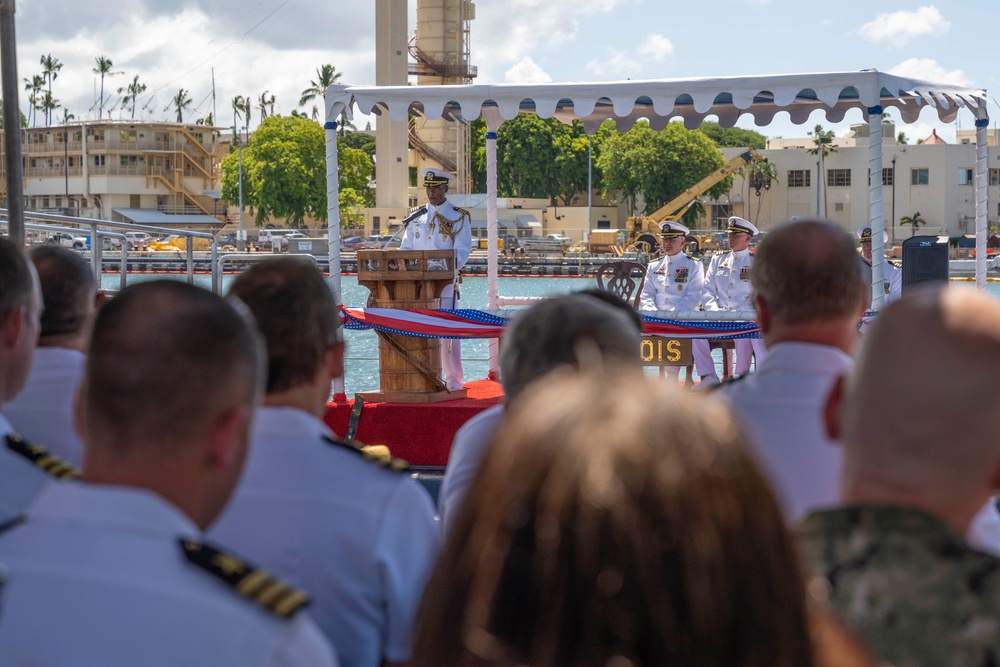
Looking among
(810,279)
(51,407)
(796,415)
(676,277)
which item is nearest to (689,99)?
(676,277)

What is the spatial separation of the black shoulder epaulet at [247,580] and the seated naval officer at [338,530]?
2.04ft

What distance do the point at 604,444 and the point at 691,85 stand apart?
8.20 metres

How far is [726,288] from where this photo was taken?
1148 cm

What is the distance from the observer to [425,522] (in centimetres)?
224

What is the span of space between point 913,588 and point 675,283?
10.6 metres

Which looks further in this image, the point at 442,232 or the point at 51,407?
the point at 442,232

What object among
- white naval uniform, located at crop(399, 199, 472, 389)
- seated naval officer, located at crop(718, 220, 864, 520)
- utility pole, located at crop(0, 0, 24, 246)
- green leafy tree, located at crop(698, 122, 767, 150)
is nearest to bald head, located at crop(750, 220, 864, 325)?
seated naval officer, located at crop(718, 220, 864, 520)

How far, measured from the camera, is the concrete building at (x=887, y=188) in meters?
79.7

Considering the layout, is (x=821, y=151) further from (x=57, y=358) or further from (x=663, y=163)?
(x=57, y=358)

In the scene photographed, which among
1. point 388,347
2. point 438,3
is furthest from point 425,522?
point 438,3

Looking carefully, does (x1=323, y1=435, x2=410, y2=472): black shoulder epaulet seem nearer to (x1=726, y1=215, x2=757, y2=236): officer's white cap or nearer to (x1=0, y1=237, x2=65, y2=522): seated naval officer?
(x1=0, y1=237, x2=65, y2=522): seated naval officer

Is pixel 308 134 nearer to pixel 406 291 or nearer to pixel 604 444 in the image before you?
pixel 406 291

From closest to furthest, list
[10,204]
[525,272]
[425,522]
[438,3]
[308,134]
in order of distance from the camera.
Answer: [425,522] < [10,204] < [525,272] < [438,3] < [308,134]

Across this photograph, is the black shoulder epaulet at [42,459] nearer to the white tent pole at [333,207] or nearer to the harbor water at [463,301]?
the harbor water at [463,301]
